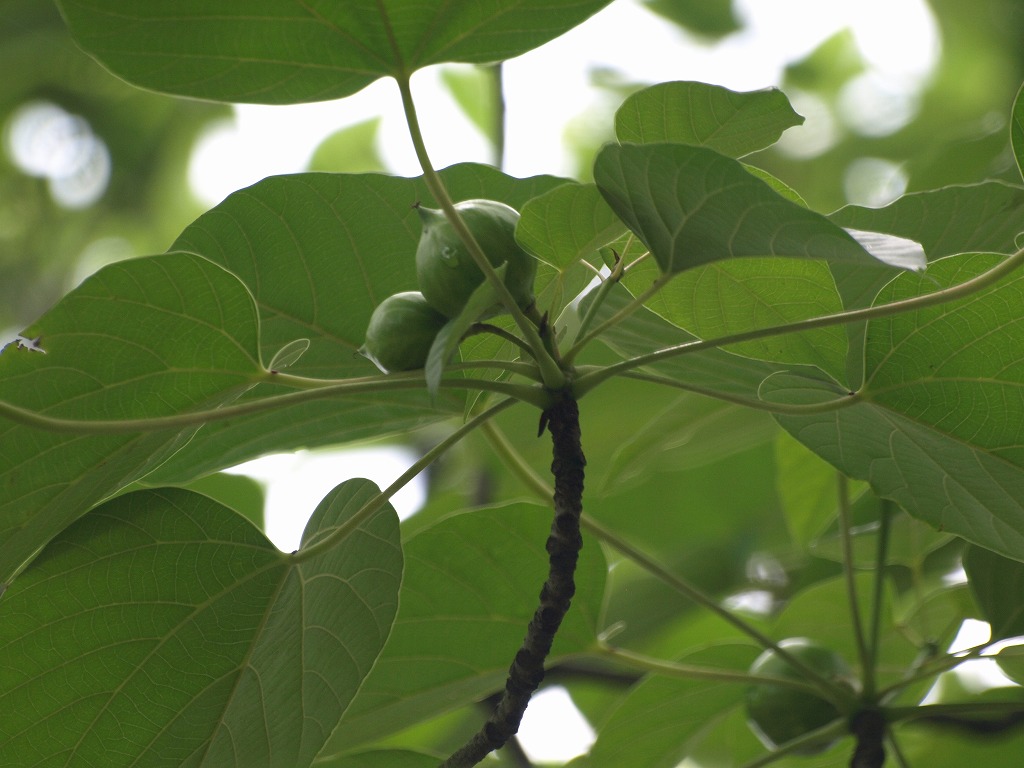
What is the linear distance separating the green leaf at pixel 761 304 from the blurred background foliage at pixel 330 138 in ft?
2.23

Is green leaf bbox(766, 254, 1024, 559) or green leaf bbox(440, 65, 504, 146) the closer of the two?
green leaf bbox(766, 254, 1024, 559)

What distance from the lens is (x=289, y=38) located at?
0.74m

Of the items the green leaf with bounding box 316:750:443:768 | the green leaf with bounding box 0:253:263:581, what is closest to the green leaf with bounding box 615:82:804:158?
the green leaf with bounding box 0:253:263:581

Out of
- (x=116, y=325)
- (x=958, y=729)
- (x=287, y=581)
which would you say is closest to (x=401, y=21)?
(x=116, y=325)

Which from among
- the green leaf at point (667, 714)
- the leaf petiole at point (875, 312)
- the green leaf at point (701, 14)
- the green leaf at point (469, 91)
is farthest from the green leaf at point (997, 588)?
the green leaf at point (469, 91)

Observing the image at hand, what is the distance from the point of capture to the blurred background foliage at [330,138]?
251cm

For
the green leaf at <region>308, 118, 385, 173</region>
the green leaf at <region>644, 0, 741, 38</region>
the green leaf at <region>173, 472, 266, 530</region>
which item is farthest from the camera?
the green leaf at <region>308, 118, 385, 173</region>

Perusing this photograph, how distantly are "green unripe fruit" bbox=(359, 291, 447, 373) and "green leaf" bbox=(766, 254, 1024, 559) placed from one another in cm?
29

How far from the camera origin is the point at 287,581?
894 mm

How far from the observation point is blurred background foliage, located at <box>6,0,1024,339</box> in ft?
8.23

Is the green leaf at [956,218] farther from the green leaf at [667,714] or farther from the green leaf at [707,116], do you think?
the green leaf at [667,714]

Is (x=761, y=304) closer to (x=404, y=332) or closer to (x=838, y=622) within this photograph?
(x=404, y=332)

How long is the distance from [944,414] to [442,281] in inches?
16.7

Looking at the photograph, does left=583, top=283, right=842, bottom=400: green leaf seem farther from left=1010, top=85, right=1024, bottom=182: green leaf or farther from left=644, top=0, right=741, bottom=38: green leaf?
left=644, top=0, right=741, bottom=38: green leaf
